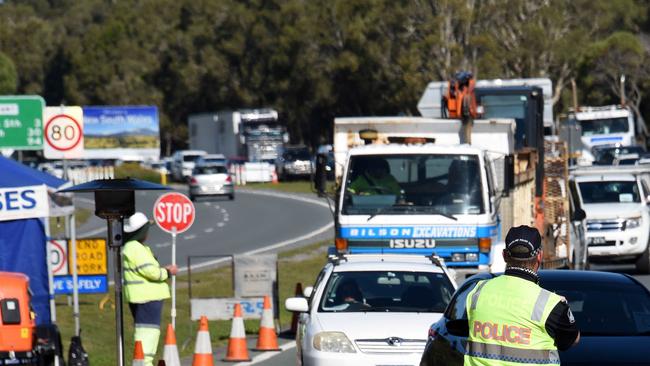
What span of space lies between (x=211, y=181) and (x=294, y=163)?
62.8 feet

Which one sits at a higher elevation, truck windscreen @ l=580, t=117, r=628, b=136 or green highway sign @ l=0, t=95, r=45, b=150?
green highway sign @ l=0, t=95, r=45, b=150

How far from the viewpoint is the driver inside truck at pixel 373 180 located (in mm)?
18500

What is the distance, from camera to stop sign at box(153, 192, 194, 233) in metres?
20.3

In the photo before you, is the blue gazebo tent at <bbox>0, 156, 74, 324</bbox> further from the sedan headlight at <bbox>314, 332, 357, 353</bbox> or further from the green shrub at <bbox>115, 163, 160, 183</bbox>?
the green shrub at <bbox>115, 163, 160, 183</bbox>

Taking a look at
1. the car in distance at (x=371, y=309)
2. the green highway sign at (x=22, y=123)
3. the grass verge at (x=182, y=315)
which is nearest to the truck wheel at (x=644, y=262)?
the grass verge at (x=182, y=315)

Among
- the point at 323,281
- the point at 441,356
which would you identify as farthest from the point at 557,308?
the point at 323,281

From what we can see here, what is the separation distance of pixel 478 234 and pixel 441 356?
331 inches

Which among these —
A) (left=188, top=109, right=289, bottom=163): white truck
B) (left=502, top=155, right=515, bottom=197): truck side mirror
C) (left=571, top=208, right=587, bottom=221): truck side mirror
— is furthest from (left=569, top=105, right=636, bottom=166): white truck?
(left=502, top=155, right=515, bottom=197): truck side mirror

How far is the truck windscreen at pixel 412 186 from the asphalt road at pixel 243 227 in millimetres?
13859

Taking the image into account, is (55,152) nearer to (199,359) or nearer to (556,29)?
(199,359)

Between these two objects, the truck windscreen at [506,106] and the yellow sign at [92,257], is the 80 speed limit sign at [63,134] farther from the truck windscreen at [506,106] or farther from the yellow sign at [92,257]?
the truck windscreen at [506,106]

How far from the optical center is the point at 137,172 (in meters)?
85.9

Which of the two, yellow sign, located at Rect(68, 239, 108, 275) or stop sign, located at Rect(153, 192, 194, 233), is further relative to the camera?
yellow sign, located at Rect(68, 239, 108, 275)

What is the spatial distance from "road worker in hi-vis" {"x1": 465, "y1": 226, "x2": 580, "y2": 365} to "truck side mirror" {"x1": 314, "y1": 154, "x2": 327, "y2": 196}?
35.8 feet
